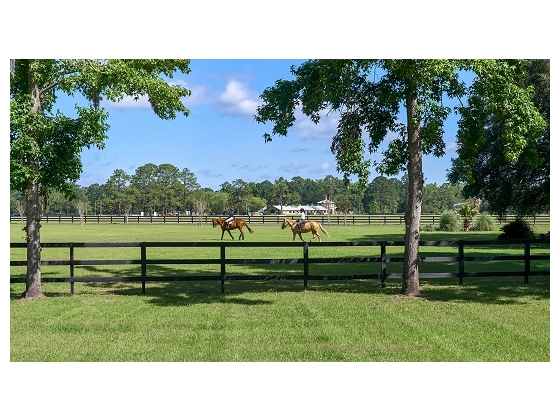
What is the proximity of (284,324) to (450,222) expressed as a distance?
1569 inches

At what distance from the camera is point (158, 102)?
1490 cm

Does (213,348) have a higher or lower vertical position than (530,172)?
lower

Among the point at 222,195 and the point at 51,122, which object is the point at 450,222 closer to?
the point at 51,122

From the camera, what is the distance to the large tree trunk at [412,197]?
44.6ft

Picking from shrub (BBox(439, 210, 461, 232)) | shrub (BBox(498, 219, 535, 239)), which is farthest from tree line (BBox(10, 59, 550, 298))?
shrub (BBox(439, 210, 461, 232))

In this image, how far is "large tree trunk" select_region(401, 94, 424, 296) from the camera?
44.6ft

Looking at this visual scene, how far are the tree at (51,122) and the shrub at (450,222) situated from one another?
125 feet

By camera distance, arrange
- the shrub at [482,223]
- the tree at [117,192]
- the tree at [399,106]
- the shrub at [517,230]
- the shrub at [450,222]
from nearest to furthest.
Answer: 1. the tree at [399,106]
2. the shrub at [517,230]
3. the shrub at [450,222]
4. the shrub at [482,223]
5. the tree at [117,192]

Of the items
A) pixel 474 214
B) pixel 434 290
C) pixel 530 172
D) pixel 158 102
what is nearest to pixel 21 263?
pixel 158 102

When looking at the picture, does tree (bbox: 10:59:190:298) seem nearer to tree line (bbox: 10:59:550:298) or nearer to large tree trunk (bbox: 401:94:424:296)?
tree line (bbox: 10:59:550:298)

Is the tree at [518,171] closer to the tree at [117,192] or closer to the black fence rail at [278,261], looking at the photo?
the black fence rail at [278,261]

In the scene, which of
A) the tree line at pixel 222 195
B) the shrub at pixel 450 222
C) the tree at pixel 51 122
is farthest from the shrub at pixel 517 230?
the tree line at pixel 222 195
